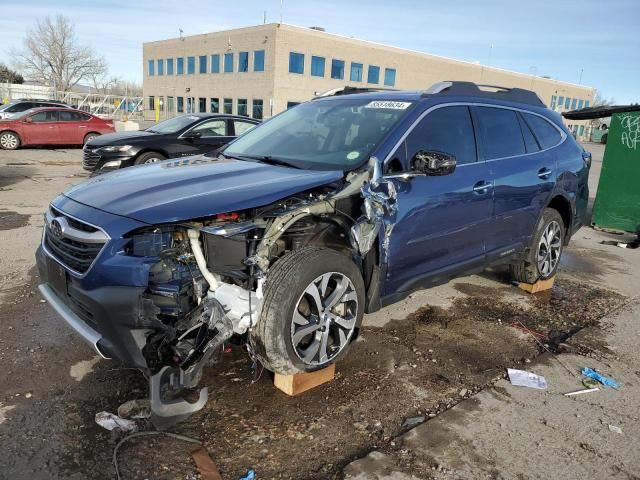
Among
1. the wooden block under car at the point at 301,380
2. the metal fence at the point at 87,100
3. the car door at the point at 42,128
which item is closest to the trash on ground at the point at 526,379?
the wooden block under car at the point at 301,380

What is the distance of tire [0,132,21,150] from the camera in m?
17.6

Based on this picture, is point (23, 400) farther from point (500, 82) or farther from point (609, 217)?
point (500, 82)

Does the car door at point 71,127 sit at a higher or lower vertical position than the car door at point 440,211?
lower

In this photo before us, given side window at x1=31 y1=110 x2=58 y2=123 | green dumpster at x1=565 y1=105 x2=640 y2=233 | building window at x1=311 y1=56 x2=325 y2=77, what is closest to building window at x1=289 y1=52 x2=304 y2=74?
building window at x1=311 y1=56 x2=325 y2=77

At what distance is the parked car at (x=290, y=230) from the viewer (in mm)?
2760

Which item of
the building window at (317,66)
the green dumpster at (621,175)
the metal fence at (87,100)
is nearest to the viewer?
the green dumpster at (621,175)

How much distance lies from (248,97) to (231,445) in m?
47.2

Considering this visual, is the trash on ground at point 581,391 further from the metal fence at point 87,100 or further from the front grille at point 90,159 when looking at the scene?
the metal fence at point 87,100

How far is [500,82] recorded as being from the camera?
2462 inches

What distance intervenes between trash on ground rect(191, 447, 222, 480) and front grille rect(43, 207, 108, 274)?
1.13 m

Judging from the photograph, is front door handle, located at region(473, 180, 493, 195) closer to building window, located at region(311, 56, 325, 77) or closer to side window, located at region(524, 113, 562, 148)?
side window, located at region(524, 113, 562, 148)

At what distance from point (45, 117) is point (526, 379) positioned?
→ 19.1 meters

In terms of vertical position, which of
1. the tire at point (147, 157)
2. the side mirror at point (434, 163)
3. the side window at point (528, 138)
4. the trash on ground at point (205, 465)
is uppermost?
the side window at point (528, 138)

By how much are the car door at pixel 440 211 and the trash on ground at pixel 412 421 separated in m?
0.93
